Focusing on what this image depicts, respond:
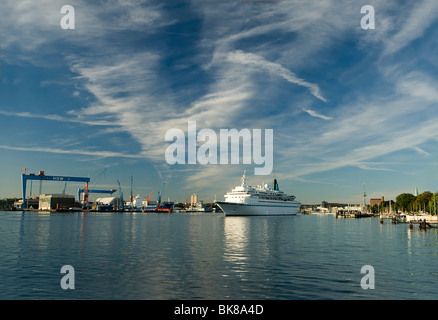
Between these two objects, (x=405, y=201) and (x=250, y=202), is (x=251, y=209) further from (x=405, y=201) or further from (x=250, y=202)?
(x=405, y=201)

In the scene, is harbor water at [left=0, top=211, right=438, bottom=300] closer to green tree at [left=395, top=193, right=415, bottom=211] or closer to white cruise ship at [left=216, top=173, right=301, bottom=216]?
white cruise ship at [left=216, top=173, right=301, bottom=216]

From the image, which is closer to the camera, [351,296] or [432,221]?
[351,296]

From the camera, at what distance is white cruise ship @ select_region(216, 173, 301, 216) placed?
145 meters

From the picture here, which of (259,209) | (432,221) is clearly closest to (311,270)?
(432,221)

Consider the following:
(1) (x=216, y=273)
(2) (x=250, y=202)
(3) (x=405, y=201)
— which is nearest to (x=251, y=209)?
(2) (x=250, y=202)

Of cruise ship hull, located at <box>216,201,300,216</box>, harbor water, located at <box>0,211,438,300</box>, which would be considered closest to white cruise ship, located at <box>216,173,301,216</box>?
cruise ship hull, located at <box>216,201,300,216</box>

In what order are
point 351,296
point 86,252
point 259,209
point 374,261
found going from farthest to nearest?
1. point 259,209
2. point 86,252
3. point 374,261
4. point 351,296

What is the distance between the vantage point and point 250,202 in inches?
5792

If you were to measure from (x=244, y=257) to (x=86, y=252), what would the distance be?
647 inches

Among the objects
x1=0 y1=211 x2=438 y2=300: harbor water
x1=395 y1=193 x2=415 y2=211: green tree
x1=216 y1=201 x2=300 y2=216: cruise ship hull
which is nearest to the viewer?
x1=0 y1=211 x2=438 y2=300: harbor water

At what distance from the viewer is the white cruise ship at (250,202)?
14465cm
